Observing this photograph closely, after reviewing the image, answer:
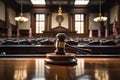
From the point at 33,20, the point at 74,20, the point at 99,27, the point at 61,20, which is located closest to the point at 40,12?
the point at 33,20

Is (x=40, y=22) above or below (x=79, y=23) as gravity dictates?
above

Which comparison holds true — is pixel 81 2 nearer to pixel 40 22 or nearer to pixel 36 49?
pixel 40 22

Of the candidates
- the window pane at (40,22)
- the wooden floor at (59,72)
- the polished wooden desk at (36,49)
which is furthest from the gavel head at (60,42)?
the window pane at (40,22)

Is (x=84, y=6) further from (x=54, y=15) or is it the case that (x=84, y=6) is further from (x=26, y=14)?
(x=26, y=14)

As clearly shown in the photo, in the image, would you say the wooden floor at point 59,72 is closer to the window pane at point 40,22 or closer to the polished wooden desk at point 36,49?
the polished wooden desk at point 36,49

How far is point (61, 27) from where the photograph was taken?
18.2 metres

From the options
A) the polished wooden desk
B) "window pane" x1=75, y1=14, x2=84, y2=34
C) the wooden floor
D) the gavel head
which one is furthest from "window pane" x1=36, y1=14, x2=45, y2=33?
the wooden floor

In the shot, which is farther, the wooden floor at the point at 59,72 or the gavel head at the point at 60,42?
the gavel head at the point at 60,42

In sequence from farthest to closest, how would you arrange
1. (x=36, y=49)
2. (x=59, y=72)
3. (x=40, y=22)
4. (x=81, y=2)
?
(x=40, y=22), (x=81, y=2), (x=36, y=49), (x=59, y=72)

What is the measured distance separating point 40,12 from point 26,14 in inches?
59.3

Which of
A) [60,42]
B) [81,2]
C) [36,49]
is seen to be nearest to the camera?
[60,42]

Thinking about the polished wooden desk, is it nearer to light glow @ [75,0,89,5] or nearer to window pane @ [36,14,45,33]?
light glow @ [75,0,89,5]

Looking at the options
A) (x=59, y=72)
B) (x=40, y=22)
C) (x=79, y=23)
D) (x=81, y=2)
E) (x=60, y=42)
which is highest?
(x=81, y=2)

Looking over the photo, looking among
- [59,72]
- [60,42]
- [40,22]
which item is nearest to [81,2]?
[40,22]
